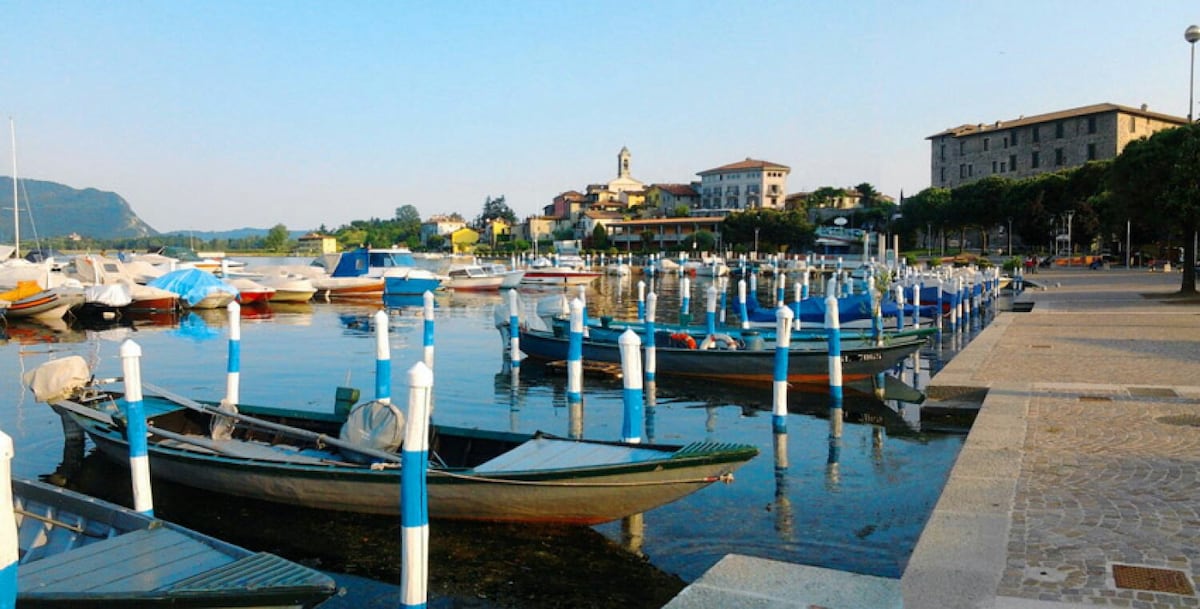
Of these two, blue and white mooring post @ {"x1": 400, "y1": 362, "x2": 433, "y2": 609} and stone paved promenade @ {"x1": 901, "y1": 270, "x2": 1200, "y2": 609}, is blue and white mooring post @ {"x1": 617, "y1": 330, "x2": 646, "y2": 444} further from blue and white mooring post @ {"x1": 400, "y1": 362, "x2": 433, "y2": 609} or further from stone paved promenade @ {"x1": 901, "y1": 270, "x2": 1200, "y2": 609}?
blue and white mooring post @ {"x1": 400, "y1": 362, "x2": 433, "y2": 609}

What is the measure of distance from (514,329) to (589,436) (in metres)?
8.66

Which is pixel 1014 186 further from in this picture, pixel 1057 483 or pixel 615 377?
pixel 1057 483

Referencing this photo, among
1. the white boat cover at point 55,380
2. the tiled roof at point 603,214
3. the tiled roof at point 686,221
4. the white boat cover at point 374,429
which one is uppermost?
the tiled roof at point 603,214

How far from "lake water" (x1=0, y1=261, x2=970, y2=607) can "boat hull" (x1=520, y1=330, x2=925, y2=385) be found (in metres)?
0.43

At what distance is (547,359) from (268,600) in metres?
18.7

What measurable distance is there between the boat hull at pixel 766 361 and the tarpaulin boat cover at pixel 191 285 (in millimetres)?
28535

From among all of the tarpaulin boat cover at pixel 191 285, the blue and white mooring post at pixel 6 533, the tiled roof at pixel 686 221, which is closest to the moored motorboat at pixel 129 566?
the blue and white mooring post at pixel 6 533

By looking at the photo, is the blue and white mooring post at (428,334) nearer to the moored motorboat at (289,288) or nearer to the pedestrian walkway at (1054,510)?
the pedestrian walkway at (1054,510)

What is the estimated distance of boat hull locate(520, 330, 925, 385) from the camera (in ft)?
63.7

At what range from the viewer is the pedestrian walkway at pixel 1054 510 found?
6.23 metres

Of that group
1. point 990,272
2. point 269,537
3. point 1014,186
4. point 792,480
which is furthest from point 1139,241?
point 269,537

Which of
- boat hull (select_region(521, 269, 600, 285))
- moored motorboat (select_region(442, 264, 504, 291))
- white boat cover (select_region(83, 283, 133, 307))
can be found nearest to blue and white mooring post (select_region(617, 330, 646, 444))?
white boat cover (select_region(83, 283, 133, 307))

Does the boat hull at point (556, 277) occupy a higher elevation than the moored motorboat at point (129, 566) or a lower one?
higher

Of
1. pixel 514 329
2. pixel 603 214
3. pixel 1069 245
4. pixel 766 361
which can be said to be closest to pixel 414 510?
pixel 766 361
